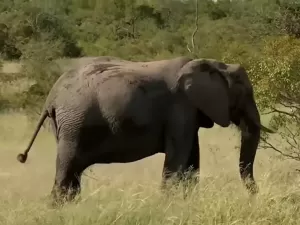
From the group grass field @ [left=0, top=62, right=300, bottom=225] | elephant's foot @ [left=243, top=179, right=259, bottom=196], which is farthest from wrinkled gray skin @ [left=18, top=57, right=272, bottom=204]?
elephant's foot @ [left=243, top=179, right=259, bottom=196]

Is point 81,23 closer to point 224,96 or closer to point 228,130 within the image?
point 228,130

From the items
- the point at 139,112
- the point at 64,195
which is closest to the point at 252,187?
the point at 139,112

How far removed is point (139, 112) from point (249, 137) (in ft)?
4.95

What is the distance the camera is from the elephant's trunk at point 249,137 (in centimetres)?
945

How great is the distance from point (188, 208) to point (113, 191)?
835mm

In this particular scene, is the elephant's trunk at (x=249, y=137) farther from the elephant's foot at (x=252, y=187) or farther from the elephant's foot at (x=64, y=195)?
the elephant's foot at (x=64, y=195)

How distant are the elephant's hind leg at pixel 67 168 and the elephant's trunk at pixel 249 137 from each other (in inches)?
75.8

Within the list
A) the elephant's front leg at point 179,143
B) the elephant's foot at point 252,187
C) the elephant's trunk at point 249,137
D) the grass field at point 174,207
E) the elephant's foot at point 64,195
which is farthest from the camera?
the elephant's trunk at point 249,137

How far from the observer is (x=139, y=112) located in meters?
8.84

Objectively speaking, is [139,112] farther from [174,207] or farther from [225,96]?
[174,207]

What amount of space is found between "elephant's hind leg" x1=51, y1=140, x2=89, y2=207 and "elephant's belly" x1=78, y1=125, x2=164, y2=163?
175 millimetres

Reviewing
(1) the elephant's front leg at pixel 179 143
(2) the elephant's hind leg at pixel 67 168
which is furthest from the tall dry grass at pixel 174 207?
(1) the elephant's front leg at pixel 179 143

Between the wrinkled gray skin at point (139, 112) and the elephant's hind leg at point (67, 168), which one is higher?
the wrinkled gray skin at point (139, 112)

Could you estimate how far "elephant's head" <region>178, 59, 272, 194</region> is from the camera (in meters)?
9.27
